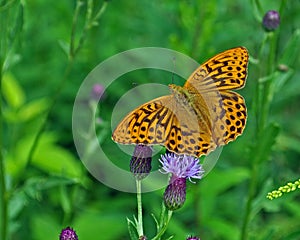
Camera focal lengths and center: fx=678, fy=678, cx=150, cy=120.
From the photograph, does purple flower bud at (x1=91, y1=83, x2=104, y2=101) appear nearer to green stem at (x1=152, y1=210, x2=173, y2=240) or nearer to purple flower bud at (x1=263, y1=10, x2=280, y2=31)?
purple flower bud at (x1=263, y1=10, x2=280, y2=31)

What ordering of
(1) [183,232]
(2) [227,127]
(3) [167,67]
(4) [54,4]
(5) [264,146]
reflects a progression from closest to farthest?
(2) [227,127] → (5) [264,146] → (1) [183,232] → (3) [167,67] → (4) [54,4]

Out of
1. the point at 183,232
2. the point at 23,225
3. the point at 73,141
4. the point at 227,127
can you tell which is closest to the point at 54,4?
the point at 73,141

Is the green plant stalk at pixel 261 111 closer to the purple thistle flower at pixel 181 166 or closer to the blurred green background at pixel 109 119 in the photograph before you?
the blurred green background at pixel 109 119

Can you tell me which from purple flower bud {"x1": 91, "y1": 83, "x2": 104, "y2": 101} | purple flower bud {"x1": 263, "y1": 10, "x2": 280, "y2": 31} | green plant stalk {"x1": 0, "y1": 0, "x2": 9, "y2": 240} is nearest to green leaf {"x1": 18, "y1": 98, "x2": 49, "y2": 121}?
purple flower bud {"x1": 91, "y1": 83, "x2": 104, "y2": 101}

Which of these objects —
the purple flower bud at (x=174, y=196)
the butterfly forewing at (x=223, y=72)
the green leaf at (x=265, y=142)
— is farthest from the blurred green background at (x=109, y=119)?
the purple flower bud at (x=174, y=196)

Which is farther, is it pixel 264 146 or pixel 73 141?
pixel 73 141

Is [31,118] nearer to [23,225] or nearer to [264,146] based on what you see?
[23,225]
